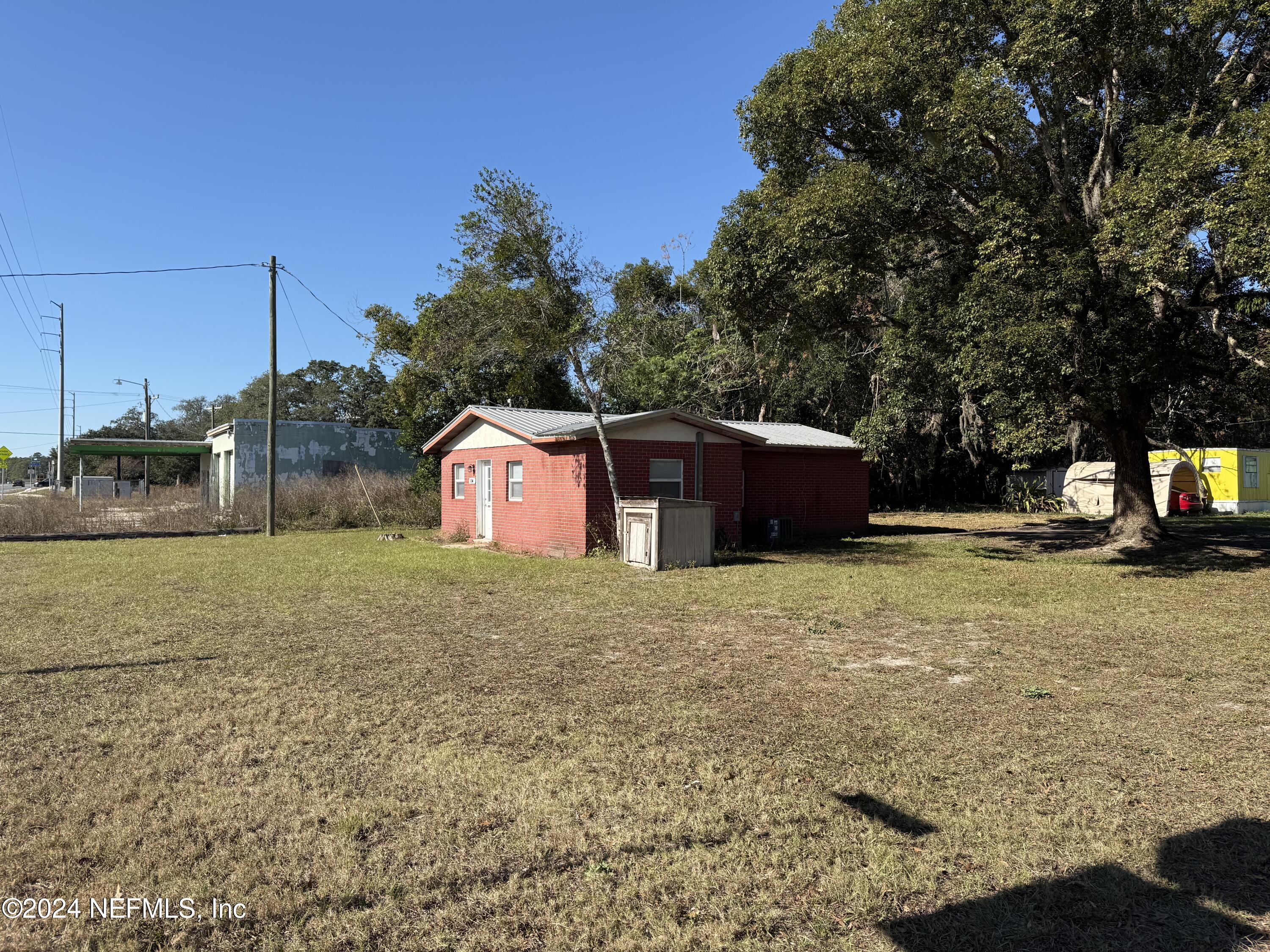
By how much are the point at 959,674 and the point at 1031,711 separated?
3.60ft

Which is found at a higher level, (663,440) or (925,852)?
(663,440)

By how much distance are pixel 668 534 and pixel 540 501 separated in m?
4.21

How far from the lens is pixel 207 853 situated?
363 cm

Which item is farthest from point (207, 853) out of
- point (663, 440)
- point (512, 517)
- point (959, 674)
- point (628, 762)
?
point (512, 517)

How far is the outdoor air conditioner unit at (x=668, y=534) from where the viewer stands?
14.1 m

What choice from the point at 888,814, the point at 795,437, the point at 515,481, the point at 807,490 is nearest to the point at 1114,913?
the point at 888,814

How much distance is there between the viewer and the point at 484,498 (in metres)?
20.4

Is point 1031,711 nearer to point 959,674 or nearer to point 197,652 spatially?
point 959,674

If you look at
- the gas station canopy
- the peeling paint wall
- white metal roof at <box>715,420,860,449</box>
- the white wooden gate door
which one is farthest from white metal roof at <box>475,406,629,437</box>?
the gas station canopy

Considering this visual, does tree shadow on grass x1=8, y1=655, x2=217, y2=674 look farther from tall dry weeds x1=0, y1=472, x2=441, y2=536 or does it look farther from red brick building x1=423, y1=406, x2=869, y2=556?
tall dry weeds x1=0, y1=472, x2=441, y2=536

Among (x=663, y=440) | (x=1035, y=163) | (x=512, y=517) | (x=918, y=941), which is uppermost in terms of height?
(x=1035, y=163)

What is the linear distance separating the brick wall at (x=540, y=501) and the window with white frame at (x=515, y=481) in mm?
90

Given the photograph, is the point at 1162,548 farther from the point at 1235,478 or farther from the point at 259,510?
the point at 259,510

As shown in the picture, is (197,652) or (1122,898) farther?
(197,652)
